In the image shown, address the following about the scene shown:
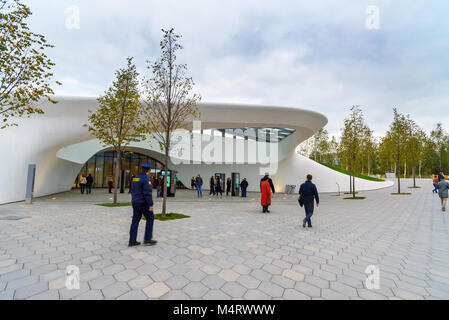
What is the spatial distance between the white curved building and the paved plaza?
6364 millimetres

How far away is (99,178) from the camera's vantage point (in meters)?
27.8

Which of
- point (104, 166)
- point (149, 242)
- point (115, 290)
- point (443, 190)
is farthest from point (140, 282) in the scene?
point (104, 166)

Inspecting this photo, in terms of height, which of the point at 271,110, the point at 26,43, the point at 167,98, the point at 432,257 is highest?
the point at 271,110

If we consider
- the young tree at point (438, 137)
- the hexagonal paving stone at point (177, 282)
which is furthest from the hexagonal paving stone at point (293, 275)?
the young tree at point (438, 137)

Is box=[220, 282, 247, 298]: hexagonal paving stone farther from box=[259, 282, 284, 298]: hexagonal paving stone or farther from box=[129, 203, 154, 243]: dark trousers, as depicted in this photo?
box=[129, 203, 154, 243]: dark trousers

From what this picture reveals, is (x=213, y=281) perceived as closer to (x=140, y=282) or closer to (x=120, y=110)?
(x=140, y=282)

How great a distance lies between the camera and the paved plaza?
2662 millimetres

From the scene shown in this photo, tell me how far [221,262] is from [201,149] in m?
23.3

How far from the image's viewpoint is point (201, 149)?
1045 inches

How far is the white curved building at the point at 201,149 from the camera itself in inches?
460

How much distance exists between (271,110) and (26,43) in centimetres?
1386

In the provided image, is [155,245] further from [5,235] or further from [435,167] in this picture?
[435,167]
